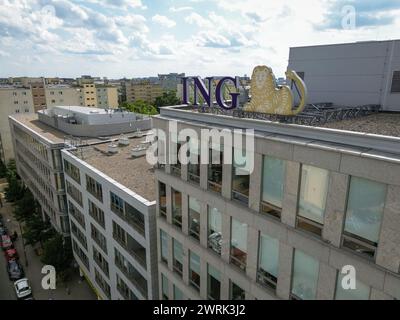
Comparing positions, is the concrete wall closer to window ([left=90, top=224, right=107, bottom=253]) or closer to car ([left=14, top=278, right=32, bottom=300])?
window ([left=90, top=224, right=107, bottom=253])

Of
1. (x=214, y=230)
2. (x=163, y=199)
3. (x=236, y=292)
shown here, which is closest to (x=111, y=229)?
(x=163, y=199)

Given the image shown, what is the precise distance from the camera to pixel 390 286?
34.9 feet

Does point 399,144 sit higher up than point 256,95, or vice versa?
point 256,95

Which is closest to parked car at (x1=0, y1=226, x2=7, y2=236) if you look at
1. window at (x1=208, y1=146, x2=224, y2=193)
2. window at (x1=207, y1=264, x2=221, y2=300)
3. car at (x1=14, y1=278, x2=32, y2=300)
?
car at (x1=14, y1=278, x2=32, y2=300)

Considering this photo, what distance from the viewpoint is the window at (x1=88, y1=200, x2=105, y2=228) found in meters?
32.3

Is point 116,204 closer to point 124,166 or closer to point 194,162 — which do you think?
point 124,166

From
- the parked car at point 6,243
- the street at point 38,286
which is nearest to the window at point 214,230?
the street at point 38,286

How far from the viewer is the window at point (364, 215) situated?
10562 mm

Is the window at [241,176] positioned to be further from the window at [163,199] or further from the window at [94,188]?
the window at [94,188]

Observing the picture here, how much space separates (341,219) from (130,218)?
1895 centimetres

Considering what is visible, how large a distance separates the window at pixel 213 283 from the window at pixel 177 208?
384 centimetres

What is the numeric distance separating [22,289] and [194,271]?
111 ft
